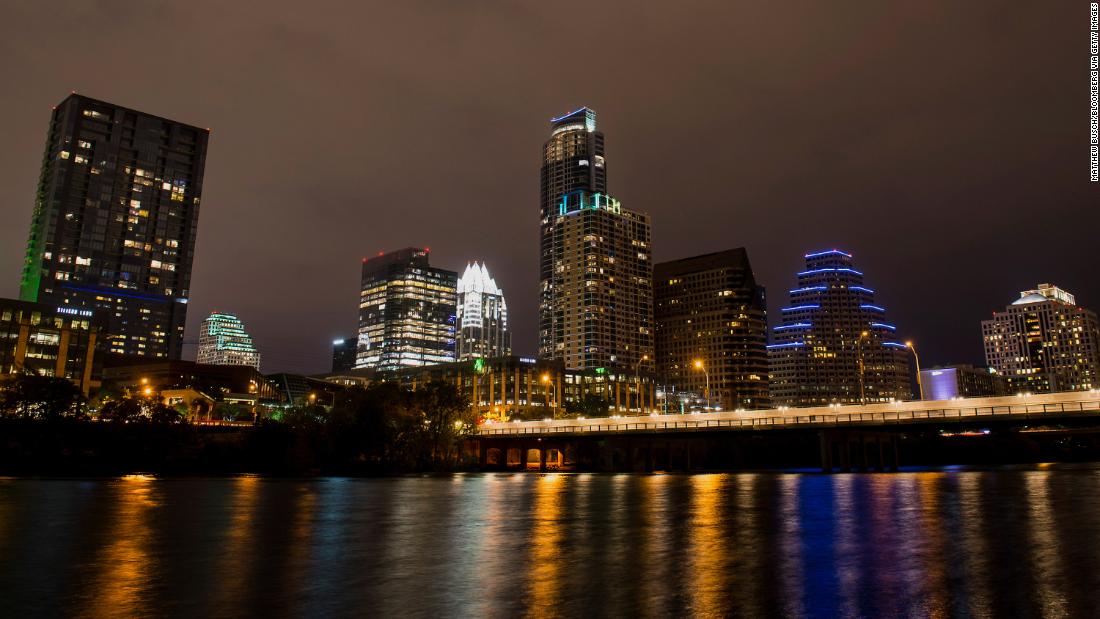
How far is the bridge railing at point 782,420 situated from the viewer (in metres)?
101

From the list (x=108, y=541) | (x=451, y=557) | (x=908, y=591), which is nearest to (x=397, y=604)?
(x=451, y=557)

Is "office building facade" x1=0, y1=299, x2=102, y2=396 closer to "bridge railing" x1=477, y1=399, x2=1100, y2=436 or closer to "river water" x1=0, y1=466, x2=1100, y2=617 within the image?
"bridge railing" x1=477, y1=399, x2=1100, y2=436

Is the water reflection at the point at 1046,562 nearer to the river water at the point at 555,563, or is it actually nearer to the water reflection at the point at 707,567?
the river water at the point at 555,563

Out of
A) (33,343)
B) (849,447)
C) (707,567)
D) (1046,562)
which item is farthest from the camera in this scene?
(33,343)

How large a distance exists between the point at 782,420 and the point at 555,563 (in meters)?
109

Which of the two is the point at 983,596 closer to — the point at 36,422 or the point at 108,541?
the point at 108,541

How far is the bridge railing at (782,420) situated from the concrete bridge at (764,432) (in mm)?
138

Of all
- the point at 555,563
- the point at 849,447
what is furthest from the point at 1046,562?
the point at 849,447

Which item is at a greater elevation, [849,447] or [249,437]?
[249,437]

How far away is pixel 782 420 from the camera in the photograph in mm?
120625

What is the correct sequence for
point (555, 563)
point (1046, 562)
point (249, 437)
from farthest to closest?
point (249, 437), point (555, 563), point (1046, 562)

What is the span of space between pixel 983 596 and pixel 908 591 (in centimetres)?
133

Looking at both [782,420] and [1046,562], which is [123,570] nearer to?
[1046,562]

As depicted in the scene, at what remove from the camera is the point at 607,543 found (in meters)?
23.3
